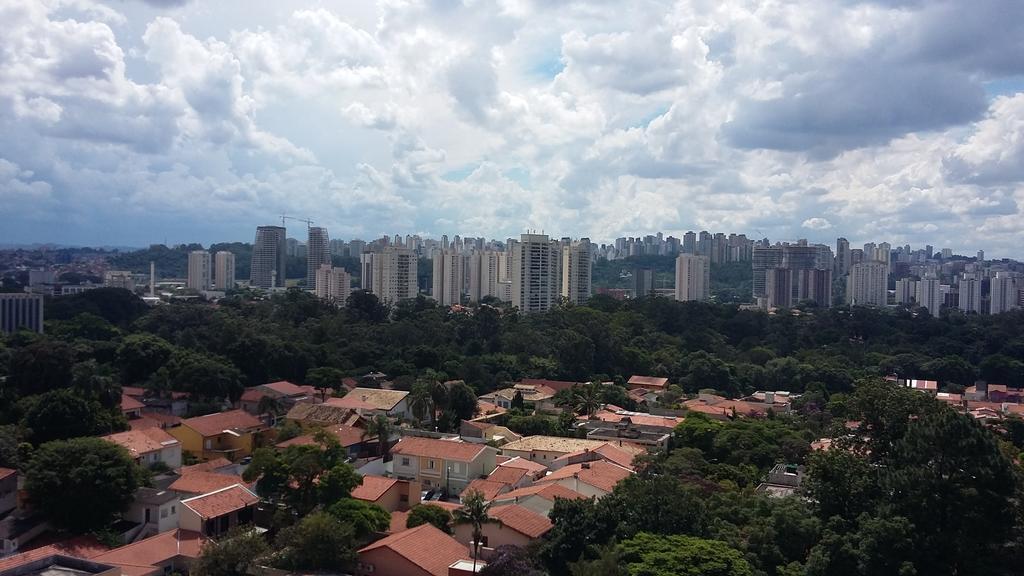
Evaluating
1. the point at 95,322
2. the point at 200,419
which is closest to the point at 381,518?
the point at 200,419

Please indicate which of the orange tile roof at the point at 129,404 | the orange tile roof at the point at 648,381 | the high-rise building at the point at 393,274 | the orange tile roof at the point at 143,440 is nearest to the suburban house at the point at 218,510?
the orange tile roof at the point at 143,440

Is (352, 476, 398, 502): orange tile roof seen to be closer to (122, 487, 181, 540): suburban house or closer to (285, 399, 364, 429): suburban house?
(122, 487, 181, 540): suburban house

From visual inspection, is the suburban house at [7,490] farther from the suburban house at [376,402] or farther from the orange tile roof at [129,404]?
the suburban house at [376,402]

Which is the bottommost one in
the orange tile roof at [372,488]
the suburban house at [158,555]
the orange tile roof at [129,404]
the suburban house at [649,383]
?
the suburban house at [649,383]

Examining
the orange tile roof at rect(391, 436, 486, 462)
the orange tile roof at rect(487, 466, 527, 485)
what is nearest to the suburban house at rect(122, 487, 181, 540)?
the orange tile roof at rect(391, 436, 486, 462)

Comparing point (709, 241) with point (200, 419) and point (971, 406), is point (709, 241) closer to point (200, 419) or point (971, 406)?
point (971, 406)
